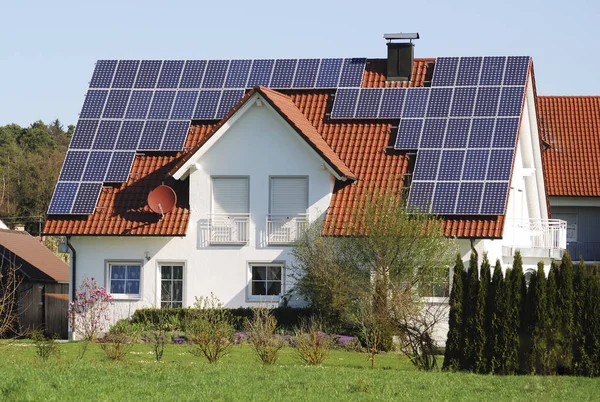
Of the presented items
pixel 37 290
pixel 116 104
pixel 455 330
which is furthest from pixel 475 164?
pixel 37 290

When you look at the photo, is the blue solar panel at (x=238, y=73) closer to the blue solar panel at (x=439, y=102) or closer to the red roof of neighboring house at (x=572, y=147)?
the blue solar panel at (x=439, y=102)

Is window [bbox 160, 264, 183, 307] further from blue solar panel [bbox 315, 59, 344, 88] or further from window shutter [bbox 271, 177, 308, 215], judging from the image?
blue solar panel [bbox 315, 59, 344, 88]

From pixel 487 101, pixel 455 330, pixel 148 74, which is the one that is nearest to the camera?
pixel 455 330

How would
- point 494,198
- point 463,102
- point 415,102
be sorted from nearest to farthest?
1. point 494,198
2. point 463,102
3. point 415,102

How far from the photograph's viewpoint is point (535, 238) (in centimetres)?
4112

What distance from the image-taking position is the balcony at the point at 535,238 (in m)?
39.2

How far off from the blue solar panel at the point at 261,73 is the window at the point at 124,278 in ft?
23.7

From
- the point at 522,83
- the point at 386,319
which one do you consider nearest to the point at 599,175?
the point at 522,83

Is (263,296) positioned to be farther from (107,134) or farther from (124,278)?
(107,134)

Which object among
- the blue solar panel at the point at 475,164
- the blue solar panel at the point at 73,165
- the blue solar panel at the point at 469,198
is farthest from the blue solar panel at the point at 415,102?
the blue solar panel at the point at 73,165

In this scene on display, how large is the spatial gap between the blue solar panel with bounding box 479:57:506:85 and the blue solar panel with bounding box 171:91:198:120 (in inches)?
371

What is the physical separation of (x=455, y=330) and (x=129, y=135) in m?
16.7

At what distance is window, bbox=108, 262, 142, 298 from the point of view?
1495 inches

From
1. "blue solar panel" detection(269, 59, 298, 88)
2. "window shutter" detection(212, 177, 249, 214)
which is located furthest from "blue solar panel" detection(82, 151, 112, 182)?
"blue solar panel" detection(269, 59, 298, 88)
